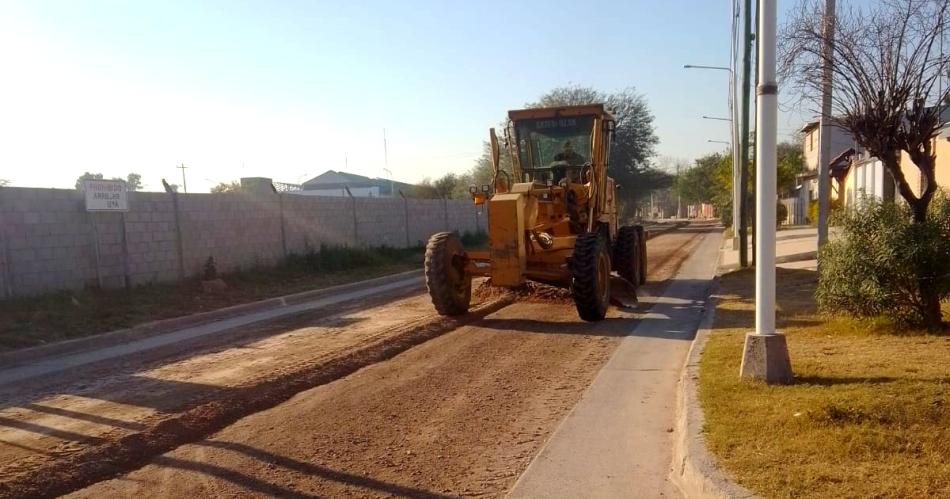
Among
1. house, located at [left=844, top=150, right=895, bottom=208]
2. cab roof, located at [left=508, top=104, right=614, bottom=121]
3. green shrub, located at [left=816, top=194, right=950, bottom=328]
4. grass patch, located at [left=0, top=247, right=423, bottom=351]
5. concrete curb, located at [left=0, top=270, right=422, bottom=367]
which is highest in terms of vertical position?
cab roof, located at [left=508, top=104, right=614, bottom=121]

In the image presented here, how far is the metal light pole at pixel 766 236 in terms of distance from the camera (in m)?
6.64

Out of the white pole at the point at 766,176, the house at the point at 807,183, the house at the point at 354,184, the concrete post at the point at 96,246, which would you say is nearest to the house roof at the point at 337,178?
the house at the point at 354,184

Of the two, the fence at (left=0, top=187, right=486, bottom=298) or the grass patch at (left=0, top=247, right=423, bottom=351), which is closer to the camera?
the grass patch at (left=0, top=247, right=423, bottom=351)

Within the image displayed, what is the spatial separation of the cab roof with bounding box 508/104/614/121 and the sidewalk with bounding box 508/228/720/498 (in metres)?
4.70

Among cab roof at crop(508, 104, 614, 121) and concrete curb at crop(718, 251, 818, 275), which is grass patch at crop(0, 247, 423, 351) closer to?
cab roof at crop(508, 104, 614, 121)

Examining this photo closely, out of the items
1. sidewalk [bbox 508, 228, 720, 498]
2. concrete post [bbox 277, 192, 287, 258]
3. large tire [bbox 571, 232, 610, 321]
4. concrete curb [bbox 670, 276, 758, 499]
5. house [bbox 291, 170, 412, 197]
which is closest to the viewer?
concrete curb [bbox 670, 276, 758, 499]

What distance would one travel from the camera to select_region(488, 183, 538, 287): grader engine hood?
11.0 metres

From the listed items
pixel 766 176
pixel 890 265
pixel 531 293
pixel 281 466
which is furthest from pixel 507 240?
pixel 281 466

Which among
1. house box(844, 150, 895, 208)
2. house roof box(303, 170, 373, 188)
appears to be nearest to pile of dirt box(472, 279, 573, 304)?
house box(844, 150, 895, 208)

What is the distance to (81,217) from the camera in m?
13.6

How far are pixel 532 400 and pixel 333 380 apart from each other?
2.26 m

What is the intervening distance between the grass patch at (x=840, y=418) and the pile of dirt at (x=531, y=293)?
4.96 meters

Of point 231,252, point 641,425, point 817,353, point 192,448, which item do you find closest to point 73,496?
point 192,448

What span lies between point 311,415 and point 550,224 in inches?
266
